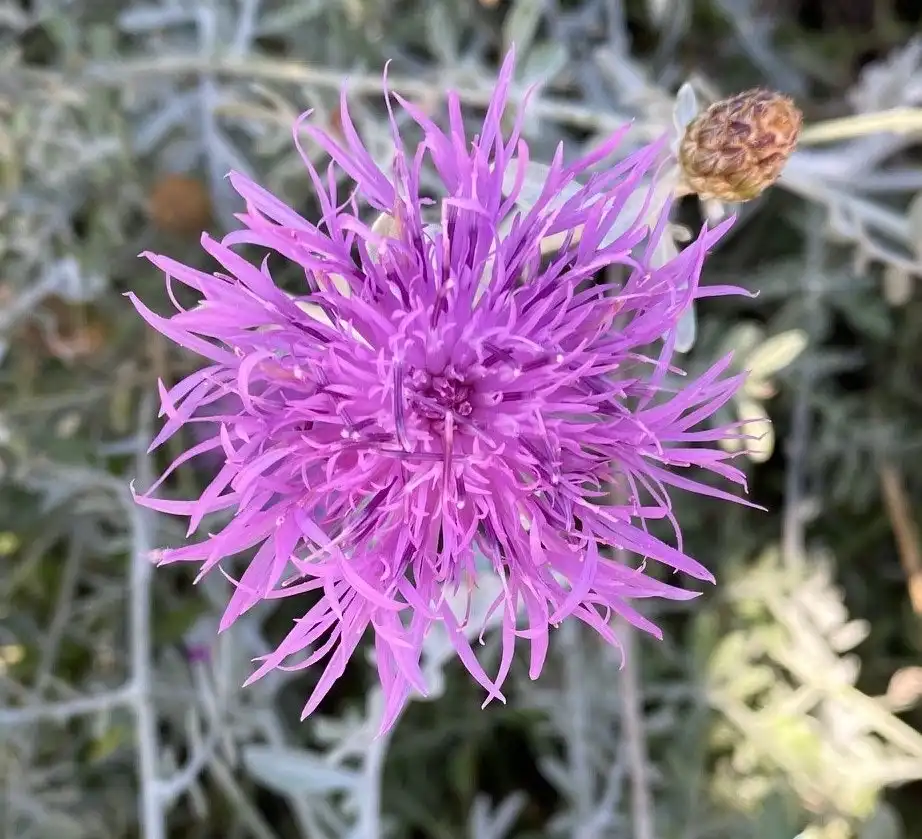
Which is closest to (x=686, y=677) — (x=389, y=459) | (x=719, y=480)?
(x=719, y=480)

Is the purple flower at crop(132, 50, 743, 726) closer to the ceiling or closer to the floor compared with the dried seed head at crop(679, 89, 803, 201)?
closer to the floor

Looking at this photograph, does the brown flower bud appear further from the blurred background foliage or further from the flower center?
the flower center

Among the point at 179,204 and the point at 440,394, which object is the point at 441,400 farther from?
the point at 179,204

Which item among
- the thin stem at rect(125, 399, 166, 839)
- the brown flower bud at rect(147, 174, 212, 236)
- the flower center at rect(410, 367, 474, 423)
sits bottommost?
the thin stem at rect(125, 399, 166, 839)

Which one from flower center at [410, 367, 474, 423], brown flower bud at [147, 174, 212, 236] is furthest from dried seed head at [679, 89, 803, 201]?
brown flower bud at [147, 174, 212, 236]

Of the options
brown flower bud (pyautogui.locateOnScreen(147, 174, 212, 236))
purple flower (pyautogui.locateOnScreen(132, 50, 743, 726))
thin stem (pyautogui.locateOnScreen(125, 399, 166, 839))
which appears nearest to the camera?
purple flower (pyautogui.locateOnScreen(132, 50, 743, 726))

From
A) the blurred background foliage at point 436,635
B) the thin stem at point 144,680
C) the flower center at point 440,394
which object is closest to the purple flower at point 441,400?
the flower center at point 440,394

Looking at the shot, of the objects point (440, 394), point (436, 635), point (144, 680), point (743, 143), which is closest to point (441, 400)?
point (440, 394)
